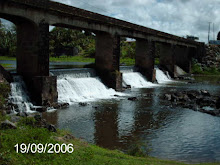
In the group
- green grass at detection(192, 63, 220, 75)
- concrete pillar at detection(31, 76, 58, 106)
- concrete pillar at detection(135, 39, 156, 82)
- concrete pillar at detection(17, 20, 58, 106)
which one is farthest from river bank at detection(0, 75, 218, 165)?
green grass at detection(192, 63, 220, 75)

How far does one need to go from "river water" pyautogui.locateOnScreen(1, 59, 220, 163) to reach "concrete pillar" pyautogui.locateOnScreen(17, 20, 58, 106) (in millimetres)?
1243

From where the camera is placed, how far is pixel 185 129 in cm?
1255

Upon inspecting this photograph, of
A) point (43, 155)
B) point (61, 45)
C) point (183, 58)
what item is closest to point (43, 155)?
point (43, 155)

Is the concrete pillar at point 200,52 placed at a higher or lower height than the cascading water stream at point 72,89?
higher

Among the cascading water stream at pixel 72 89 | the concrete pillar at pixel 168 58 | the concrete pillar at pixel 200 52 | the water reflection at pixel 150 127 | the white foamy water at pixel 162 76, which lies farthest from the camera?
the concrete pillar at pixel 200 52

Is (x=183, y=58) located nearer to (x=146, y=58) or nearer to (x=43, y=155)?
(x=146, y=58)

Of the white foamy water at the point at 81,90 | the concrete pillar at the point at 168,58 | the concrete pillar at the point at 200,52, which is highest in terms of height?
the concrete pillar at the point at 200,52

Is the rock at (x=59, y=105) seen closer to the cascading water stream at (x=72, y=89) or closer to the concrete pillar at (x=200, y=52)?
the cascading water stream at (x=72, y=89)

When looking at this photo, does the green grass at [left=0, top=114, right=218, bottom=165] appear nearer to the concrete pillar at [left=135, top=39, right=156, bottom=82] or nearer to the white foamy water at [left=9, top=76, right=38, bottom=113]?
the white foamy water at [left=9, top=76, right=38, bottom=113]

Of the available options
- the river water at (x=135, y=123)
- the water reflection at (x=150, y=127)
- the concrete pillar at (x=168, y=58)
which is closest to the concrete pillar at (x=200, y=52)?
the concrete pillar at (x=168, y=58)

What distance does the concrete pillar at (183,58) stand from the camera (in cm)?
4809

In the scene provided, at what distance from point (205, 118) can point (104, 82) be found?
1148cm

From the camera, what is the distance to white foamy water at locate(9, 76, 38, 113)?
14633mm
